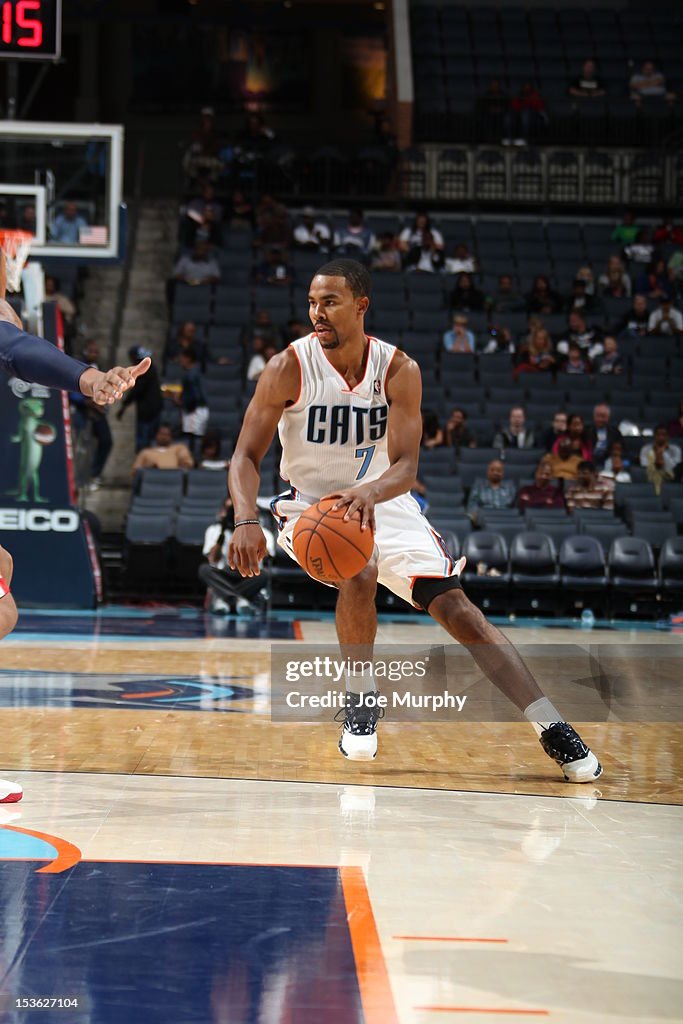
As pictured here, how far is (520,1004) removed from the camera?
7.86 feet

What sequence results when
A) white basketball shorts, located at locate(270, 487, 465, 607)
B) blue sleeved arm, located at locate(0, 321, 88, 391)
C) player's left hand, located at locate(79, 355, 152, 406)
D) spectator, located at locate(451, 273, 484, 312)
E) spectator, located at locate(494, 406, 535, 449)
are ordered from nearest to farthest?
player's left hand, located at locate(79, 355, 152, 406) → blue sleeved arm, located at locate(0, 321, 88, 391) → white basketball shorts, located at locate(270, 487, 465, 607) → spectator, located at locate(494, 406, 535, 449) → spectator, located at locate(451, 273, 484, 312)

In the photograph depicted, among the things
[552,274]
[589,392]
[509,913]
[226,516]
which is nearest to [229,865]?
[509,913]

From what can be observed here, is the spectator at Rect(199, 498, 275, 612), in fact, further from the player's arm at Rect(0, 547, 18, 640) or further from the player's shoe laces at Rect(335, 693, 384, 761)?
the player's arm at Rect(0, 547, 18, 640)

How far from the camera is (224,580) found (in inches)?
452

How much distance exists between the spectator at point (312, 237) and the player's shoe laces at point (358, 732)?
526 inches

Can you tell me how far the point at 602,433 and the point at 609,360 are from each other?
1696 millimetres

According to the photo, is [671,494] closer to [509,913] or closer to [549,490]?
[549,490]

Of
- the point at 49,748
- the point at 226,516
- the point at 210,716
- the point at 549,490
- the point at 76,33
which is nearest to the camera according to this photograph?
the point at 49,748

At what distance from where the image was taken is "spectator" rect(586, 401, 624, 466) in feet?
A: 47.1

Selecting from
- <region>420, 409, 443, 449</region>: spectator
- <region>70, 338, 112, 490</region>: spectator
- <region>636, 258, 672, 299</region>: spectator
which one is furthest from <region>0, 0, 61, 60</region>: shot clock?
<region>636, 258, 672, 299</region>: spectator

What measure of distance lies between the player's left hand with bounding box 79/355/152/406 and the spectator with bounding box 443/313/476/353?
1301 cm

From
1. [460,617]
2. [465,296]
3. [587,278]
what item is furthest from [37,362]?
[587,278]

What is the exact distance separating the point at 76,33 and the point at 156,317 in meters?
8.16

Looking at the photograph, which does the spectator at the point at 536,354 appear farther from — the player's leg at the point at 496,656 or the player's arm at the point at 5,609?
the player's arm at the point at 5,609
